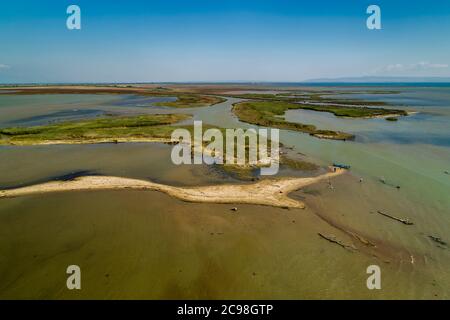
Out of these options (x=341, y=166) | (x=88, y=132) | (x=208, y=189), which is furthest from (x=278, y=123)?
(x=88, y=132)

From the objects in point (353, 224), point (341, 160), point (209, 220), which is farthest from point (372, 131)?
point (209, 220)

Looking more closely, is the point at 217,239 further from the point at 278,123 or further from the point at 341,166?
the point at 278,123

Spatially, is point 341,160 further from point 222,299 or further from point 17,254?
point 17,254

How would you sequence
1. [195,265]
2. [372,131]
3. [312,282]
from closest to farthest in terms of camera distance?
[312,282] < [195,265] < [372,131]

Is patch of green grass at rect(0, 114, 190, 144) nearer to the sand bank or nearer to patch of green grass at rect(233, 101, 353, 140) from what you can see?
the sand bank

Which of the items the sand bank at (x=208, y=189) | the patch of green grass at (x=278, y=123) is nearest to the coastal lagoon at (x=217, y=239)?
the sand bank at (x=208, y=189)

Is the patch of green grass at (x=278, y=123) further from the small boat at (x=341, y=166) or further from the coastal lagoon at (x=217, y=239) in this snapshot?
the coastal lagoon at (x=217, y=239)
